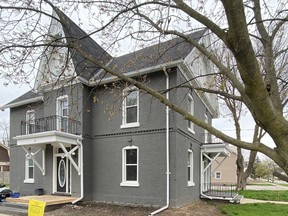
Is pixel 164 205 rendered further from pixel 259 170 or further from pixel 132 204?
pixel 259 170

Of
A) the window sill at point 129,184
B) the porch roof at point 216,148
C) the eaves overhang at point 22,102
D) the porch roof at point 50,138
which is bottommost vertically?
the window sill at point 129,184

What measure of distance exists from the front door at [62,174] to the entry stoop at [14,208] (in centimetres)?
210

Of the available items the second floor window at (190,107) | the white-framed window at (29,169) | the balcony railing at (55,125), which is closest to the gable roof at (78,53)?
the balcony railing at (55,125)

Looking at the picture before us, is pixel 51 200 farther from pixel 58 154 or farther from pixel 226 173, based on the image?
pixel 226 173

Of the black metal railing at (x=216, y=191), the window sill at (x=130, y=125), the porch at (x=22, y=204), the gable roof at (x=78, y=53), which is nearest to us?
the gable roof at (x=78, y=53)

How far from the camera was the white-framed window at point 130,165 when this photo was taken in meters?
13.9

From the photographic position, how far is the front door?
15281mm

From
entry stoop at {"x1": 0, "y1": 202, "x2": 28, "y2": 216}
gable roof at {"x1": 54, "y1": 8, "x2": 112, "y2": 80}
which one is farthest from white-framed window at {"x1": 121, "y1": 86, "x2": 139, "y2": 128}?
entry stoop at {"x1": 0, "y1": 202, "x2": 28, "y2": 216}

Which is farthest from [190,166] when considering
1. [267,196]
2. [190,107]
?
[267,196]

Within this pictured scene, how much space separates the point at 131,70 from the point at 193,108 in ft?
14.4

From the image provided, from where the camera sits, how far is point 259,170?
62.8 metres

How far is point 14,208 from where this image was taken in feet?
45.8

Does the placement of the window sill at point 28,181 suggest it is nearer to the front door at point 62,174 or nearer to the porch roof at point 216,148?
the front door at point 62,174

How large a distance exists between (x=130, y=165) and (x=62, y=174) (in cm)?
411
